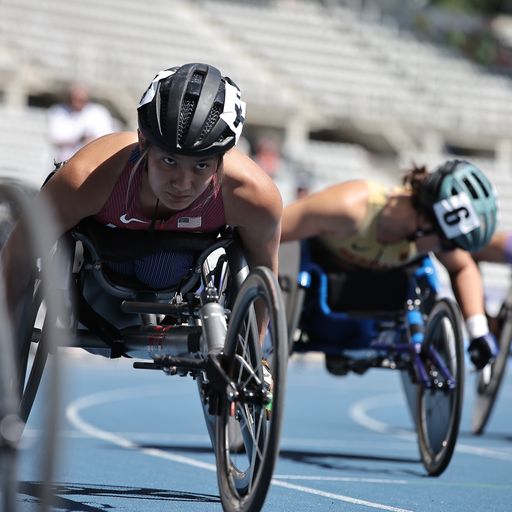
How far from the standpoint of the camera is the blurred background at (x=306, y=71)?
85.7ft

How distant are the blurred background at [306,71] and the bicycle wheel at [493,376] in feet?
41.5

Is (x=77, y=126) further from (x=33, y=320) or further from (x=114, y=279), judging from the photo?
(x=33, y=320)

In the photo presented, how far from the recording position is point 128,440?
27.1 ft

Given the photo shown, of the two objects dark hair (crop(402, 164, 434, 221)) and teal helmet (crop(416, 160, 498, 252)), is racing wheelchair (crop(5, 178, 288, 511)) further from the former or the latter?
dark hair (crop(402, 164, 434, 221))

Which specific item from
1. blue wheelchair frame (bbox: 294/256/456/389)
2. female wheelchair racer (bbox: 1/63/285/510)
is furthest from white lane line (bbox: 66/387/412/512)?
blue wheelchair frame (bbox: 294/256/456/389)

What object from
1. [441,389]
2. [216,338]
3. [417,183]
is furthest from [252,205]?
[417,183]

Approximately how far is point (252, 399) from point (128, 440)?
13.4 ft

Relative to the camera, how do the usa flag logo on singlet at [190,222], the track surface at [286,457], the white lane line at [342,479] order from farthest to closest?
1. the white lane line at [342,479]
2. the track surface at [286,457]
3. the usa flag logo on singlet at [190,222]

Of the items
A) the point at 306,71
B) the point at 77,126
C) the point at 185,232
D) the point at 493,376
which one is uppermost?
the point at 306,71

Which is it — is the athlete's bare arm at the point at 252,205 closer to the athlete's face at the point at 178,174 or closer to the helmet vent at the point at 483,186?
the athlete's face at the point at 178,174

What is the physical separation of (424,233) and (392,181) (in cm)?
2246

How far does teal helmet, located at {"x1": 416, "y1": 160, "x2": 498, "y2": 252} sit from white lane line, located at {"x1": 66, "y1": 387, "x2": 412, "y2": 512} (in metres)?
1.71

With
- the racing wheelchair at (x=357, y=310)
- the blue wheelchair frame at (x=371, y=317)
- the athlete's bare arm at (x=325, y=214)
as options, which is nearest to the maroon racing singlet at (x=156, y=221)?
the athlete's bare arm at (x=325, y=214)

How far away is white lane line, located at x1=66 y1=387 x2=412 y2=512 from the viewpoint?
18.4 ft
